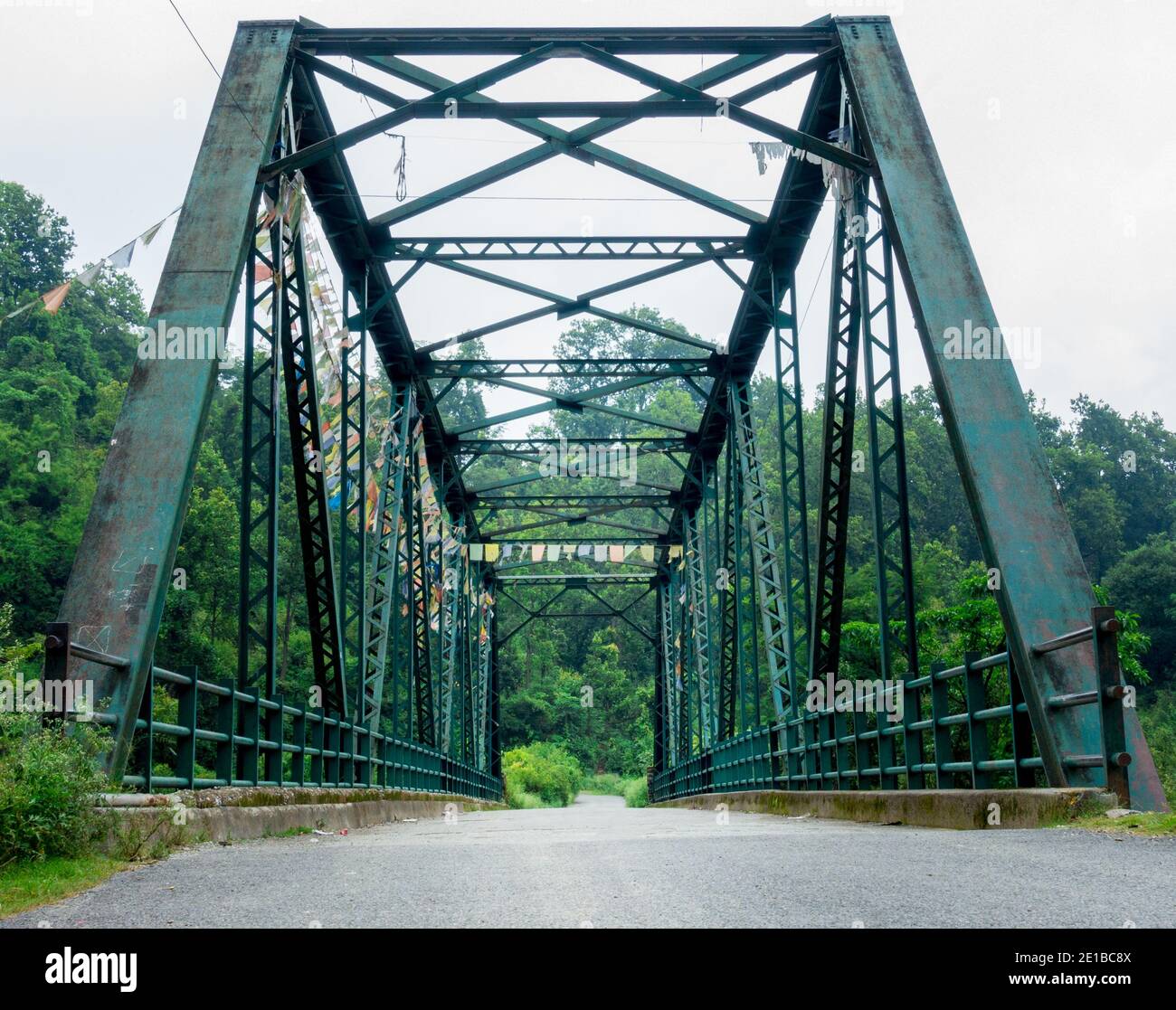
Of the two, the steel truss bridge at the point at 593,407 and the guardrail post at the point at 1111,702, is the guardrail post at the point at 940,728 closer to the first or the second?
the steel truss bridge at the point at 593,407

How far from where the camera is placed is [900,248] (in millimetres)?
9719

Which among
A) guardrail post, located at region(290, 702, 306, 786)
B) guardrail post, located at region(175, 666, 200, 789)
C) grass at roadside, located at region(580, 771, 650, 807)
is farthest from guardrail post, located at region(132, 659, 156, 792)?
grass at roadside, located at region(580, 771, 650, 807)

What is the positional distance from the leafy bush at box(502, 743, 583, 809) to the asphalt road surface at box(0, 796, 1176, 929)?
34724mm

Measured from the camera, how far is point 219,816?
25.6 feet

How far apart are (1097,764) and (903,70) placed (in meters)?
6.70

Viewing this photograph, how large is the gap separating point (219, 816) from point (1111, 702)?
17.6 ft

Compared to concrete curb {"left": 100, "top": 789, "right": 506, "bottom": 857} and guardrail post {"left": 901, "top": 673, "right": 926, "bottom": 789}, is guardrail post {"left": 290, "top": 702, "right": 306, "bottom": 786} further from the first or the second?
guardrail post {"left": 901, "top": 673, "right": 926, "bottom": 789}

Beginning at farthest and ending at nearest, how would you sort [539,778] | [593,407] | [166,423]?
1. [539,778]
2. [593,407]
3. [166,423]

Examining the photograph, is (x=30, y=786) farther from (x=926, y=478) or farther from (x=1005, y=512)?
(x=926, y=478)

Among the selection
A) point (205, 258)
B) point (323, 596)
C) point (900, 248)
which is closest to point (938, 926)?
point (900, 248)

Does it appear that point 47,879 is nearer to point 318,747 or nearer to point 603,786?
point 318,747

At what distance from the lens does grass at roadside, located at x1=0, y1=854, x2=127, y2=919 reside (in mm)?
4598

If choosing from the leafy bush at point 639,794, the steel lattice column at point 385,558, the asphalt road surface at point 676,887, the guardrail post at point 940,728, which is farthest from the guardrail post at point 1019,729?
the leafy bush at point 639,794

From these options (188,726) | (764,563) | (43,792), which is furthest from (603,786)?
(43,792)
